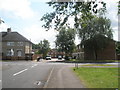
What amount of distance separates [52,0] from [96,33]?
195ft

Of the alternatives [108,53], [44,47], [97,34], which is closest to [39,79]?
[97,34]

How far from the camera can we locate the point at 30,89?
13.0m

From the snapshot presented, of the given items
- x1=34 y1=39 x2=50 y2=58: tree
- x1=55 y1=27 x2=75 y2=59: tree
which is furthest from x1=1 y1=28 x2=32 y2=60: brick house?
x1=34 y1=39 x2=50 y2=58: tree

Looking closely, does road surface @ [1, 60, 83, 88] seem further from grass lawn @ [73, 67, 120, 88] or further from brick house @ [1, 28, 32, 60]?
brick house @ [1, 28, 32, 60]

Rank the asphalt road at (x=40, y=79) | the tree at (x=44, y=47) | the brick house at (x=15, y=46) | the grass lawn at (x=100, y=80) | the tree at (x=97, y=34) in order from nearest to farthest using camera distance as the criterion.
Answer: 1. the grass lawn at (x=100, y=80)
2. the asphalt road at (x=40, y=79)
3. the tree at (x=97, y=34)
4. the brick house at (x=15, y=46)
5. the tree at (x=44, y=47)

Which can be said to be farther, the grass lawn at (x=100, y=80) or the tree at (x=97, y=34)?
the tree at (x=97, y=34)

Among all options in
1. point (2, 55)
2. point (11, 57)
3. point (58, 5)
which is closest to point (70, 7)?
point (58, 5)

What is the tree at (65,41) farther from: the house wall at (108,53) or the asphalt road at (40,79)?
the asphalt road at (40,79)

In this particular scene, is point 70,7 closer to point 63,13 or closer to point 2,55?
point 63,13

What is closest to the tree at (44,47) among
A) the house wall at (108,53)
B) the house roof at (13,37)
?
the house roof at (13,37)

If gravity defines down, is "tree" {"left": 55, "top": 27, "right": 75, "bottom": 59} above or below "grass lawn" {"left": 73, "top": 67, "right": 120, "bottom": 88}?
above

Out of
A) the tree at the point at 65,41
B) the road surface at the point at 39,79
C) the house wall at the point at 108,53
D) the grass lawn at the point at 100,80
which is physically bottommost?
the road surface at the point at 39,79

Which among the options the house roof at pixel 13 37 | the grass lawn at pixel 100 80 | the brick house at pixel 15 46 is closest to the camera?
the grass lawn at pixel 100 80

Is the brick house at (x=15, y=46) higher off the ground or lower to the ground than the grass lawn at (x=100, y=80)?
higher
